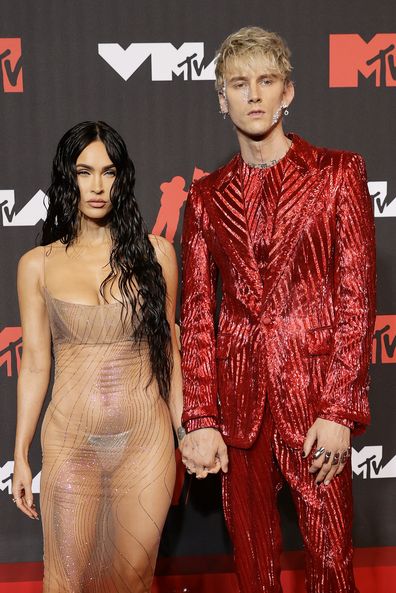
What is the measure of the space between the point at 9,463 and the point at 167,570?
0.78 metres

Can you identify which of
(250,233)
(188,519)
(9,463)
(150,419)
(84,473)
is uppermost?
(250,233)

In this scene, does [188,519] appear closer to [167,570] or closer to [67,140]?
[167,570]

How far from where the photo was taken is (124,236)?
2129 mm

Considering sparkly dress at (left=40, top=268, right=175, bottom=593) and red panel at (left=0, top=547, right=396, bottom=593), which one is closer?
sparkly dress at (left=40, top=268, right=175, bottom=593)

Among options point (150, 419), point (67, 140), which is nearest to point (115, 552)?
point (150, 419)

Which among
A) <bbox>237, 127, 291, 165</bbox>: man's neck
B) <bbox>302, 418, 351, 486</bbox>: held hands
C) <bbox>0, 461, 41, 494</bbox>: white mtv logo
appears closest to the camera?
→ <bbox>302, 418, 351, 486</bbox>: held hands

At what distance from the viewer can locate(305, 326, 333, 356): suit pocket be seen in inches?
73.2

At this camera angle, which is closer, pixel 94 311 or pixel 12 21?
pixel 94 311

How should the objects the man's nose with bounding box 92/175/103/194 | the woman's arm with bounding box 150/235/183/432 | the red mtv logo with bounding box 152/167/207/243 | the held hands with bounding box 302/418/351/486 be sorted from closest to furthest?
the held hands with bounding box 302/418/351/486 < the man's nose with bounding box 92/175/103/194 < the woman's arm with bounding box 150/235/183/432 < the red mtv logo with bounding box 152/167/207/243

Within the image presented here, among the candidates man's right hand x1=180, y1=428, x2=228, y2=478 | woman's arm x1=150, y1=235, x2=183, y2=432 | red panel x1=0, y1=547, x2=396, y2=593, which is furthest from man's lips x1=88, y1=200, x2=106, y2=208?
red panel x1=0, y1=547, x2=396, y2=593

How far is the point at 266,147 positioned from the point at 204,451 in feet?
2.56

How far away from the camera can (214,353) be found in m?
1.97

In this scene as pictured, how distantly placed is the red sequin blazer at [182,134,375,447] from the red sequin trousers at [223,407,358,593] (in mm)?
65

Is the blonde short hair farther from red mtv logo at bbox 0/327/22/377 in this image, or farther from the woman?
red mtv logo at bbox 0/327/22/377
